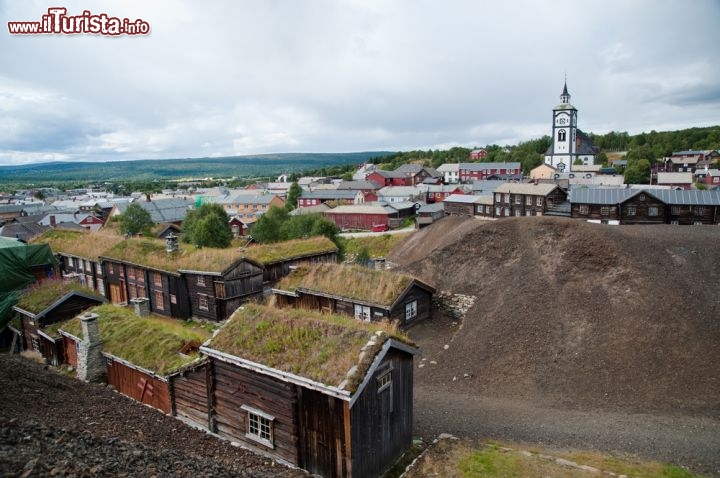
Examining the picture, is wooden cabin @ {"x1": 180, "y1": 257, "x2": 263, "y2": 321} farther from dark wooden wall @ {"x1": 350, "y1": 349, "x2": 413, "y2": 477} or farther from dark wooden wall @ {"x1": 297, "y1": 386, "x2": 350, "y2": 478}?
dark wooden wall @ {"x1": 297, "y1": 386, "x2": 350, "y2": 478}

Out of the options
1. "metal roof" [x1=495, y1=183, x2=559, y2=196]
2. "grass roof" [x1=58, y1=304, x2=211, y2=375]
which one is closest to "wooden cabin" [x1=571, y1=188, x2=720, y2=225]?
"metal roof" [x1=495, y1=183, x2=559, y2=196]

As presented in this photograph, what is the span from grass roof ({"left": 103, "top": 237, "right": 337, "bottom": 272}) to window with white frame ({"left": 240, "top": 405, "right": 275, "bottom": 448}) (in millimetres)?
14719

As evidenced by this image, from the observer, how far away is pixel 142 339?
1772cm

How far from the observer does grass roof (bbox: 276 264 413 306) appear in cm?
2448

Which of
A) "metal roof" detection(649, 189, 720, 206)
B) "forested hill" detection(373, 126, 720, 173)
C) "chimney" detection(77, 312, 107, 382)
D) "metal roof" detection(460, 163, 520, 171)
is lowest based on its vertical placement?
"chimney" detection(77, 312, 107, 382)

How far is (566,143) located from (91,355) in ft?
360

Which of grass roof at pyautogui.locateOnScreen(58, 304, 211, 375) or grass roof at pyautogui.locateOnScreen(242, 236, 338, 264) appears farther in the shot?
grass roof at pyautogui.locateOnScreen(242, 236, 338, 264)

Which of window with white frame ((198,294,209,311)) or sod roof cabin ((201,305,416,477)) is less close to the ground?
sod roof cabin ((201,305,416,477))

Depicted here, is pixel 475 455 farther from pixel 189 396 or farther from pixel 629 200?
pixel 629 200

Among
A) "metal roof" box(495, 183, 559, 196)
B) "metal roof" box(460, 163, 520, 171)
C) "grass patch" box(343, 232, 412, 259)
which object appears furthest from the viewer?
"metal roof" box(460, 163, 520, 171)

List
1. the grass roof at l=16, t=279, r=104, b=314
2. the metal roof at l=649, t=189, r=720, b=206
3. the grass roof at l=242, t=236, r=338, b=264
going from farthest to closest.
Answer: the metal roof at l=649, t=189, r=720, b=206
the grass roof at l=242, t=236, r=338, b=264
the grass roof at l=16, t=279, r=104, b=314

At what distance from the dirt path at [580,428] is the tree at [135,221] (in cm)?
4751

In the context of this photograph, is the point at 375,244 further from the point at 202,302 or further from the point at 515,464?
the point at 515,464

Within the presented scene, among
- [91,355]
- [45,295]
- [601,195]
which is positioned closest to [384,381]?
[91,355]
